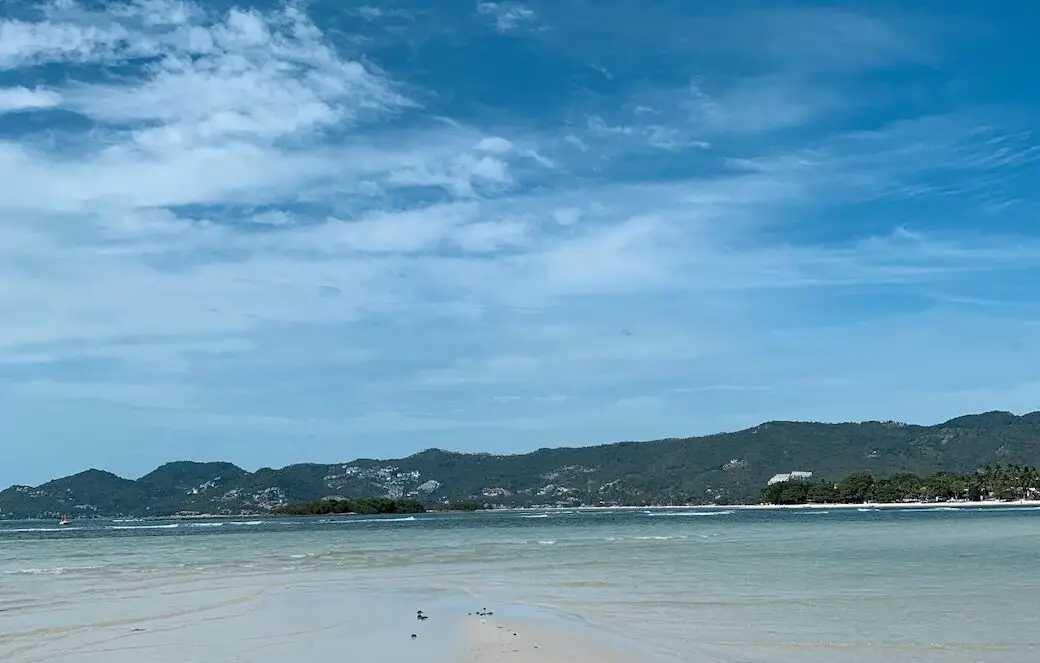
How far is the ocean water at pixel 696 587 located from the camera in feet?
53.6

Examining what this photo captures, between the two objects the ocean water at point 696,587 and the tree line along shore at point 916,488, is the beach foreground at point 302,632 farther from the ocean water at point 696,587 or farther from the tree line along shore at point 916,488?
the tree line along shore at point 916,488

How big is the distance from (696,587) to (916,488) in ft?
511

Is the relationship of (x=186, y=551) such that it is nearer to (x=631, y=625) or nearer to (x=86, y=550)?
(x=86, y=550)

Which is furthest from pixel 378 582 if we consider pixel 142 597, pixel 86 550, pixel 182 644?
pixel 86 550

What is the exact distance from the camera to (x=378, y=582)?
31.7 metres

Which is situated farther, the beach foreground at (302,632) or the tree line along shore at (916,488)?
the tree line along shore at (916,488)

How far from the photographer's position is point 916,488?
166875mm

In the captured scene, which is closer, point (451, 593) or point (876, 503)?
point (451, 593)

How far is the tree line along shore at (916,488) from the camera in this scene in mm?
149625

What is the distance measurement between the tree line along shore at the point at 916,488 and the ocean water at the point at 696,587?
367ft

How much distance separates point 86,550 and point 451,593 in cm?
4331

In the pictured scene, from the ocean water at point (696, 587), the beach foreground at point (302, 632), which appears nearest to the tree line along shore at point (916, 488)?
the ocean water at point (696, 587)

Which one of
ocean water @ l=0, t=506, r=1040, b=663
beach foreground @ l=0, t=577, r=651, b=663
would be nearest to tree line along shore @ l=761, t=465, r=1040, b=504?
ocean water @ l=0, t=506, r=1040, b=663

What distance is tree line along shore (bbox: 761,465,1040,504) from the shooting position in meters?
150
